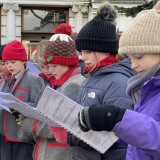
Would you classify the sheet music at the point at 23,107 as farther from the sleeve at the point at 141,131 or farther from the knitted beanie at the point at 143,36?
the sleeve at the point at 141,131

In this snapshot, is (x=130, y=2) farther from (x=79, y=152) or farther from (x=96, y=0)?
(x=79, y=152)

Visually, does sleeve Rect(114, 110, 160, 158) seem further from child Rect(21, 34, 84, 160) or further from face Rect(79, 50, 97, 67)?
child Rect(21, 34, 84, 160)

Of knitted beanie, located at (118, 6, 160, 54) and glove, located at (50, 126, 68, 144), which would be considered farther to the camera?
glove, located at (50, 126, 68, 144)

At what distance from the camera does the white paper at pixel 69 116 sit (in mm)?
2033

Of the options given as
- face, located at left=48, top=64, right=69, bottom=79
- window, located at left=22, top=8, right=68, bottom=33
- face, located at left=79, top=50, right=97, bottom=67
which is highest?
face, located at left=79, top=50, right=97, bottom=67

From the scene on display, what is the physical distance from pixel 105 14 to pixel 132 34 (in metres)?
1.37

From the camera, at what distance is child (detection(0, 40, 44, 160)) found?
4043mm

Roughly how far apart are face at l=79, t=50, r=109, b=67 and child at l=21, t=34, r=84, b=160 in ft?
0.99

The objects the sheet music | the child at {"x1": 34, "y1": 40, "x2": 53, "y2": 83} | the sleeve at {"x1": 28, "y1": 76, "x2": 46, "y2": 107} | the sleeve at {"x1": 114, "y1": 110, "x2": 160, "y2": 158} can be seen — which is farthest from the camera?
the sleeve at {"x1": 28, "y1": 76, "x2": 46, "y2": 107}

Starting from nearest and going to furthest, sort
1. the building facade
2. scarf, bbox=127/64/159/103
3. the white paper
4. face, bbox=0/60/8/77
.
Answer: scarf, bbox=127/64/159/103 < the white paper < face, bbox=0/60/8/77 < the building facade

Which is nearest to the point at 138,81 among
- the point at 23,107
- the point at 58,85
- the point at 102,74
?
the point at 102,74

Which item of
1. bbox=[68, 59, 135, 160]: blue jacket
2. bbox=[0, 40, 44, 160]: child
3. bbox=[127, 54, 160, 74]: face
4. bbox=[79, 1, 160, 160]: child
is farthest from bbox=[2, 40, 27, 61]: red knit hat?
bbox=[127, 54, 160, 74]: face

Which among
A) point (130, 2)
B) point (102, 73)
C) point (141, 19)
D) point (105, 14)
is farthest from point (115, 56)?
point (130, 2)

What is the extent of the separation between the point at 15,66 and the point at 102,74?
1764 millimetres
